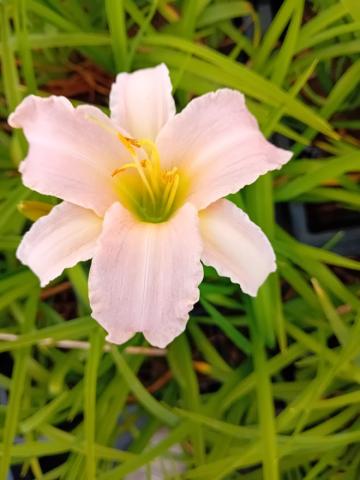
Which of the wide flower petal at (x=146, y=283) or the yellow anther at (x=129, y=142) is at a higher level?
the yellow anther at (x=129, y=142)

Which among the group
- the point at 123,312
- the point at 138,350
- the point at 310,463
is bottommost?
the point at 310,463

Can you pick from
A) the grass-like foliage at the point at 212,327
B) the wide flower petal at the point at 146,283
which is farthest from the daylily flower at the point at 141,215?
the grass-like foliage at the point at 212,327

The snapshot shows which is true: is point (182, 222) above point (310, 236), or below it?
above

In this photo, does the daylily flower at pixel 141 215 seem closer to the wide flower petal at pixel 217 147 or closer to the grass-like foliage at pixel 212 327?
the wide flower petal at pixel 217 147

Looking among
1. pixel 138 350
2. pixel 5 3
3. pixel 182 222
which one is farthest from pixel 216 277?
pixel 5 3

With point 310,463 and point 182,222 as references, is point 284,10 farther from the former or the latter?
point 310,463

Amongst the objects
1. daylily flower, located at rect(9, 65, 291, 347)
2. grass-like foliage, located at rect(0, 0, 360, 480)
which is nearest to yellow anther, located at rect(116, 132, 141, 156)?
daylily flower, located at rect(9, 65, 291, 347)

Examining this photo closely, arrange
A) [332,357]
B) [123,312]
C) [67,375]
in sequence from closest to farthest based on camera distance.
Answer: [123,312] → [332,357] → [67,375]
